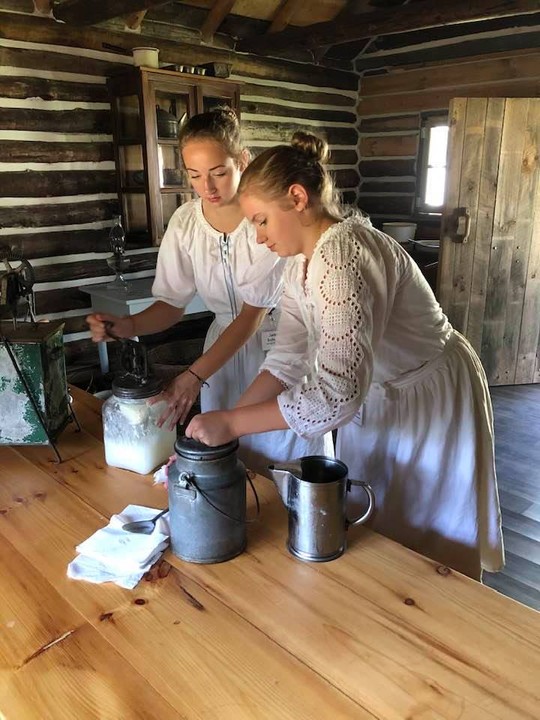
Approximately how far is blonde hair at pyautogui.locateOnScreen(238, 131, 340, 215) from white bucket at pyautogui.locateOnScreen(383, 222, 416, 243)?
13.5 ft

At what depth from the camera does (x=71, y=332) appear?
3.79 metres

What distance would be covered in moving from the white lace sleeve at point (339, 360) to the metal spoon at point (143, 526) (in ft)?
1.11

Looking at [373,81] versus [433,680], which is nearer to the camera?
[433,680]

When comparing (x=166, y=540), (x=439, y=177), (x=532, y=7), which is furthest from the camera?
(x=439, y=177)

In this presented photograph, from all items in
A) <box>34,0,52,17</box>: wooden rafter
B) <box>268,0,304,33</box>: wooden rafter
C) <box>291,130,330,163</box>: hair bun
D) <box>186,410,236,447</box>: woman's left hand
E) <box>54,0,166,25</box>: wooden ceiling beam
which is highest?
<box>268,0,304,33</box>: wooden rafter

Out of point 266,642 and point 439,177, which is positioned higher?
point 439,177

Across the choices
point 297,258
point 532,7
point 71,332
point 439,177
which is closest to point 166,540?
point 297,258

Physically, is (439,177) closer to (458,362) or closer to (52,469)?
(458,362)

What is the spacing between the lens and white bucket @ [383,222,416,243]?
17.4ft

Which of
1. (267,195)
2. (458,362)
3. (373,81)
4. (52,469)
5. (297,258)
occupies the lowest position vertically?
(52,469)

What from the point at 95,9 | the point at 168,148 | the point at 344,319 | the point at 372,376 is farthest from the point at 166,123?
the point at 344,319

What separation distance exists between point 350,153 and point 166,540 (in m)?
5.22

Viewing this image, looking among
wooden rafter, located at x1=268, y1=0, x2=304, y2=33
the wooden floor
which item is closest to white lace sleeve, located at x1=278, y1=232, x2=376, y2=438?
the wooden floor

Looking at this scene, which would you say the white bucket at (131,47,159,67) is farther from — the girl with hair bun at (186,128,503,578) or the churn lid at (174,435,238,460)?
the churn lid at (174,435,238,460)
